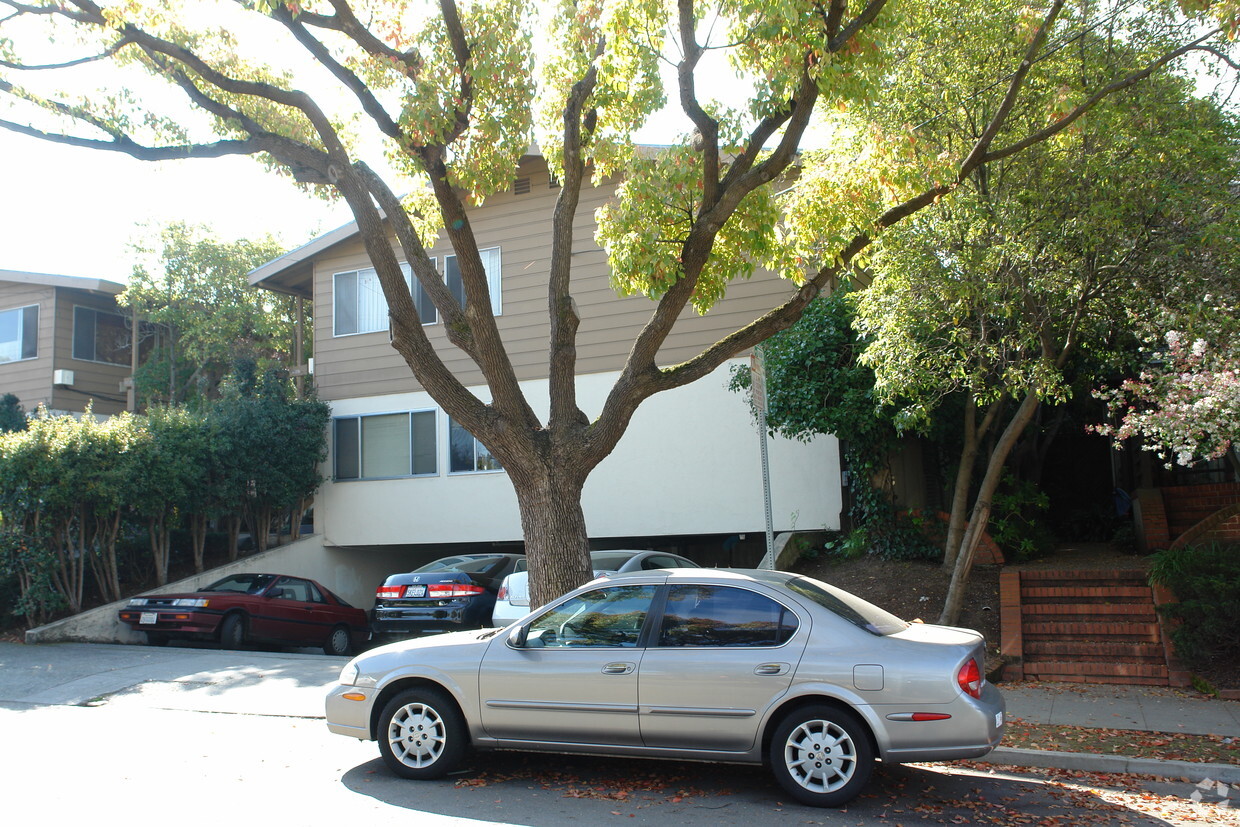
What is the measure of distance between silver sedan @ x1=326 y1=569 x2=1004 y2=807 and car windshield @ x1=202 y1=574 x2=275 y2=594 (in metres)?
8.15

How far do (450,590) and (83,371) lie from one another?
14347 mm

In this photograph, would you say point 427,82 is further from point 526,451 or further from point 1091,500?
point 1091,500

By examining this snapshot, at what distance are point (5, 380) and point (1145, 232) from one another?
75.1ft

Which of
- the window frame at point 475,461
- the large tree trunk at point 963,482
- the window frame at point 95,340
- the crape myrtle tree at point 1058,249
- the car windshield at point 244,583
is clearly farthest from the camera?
the window frame at point 95,340

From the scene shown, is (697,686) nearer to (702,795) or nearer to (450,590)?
(702,795)

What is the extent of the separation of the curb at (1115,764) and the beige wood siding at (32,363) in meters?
21.1

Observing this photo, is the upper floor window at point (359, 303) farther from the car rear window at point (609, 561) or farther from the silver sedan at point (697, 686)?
the silver sedan at point (697, 686)

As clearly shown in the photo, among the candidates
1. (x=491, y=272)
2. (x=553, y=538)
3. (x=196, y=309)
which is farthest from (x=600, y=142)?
(x=196, y=309)

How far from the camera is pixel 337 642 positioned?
15.0 meters

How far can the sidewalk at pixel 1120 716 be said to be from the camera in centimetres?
670

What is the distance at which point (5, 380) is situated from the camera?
21969 millimetres

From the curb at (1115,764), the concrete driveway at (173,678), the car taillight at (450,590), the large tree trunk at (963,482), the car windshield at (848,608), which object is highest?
the large tree trunk at (963,482)

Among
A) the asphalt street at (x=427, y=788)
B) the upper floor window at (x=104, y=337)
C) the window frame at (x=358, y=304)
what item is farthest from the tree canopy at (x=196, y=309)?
the asphalt street at (x=427, y=788)

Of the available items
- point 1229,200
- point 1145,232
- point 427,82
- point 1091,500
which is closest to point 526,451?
point 427,82
